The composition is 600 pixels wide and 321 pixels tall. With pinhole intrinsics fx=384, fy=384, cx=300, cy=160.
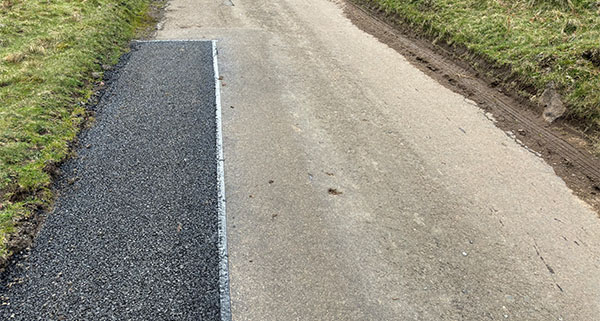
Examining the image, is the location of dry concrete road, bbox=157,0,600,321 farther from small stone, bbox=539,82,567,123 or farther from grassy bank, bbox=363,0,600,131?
grassy bank, bbox=363,0,600,131

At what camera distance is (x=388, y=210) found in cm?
516

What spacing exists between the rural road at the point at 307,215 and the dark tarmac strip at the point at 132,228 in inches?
0.7

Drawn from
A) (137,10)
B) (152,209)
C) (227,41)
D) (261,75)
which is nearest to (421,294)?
(152,209)

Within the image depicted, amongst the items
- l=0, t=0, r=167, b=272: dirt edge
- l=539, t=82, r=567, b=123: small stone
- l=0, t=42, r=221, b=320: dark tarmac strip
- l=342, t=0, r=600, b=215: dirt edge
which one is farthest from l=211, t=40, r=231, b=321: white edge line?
l=539, t=82, r=567, b=123: small stone

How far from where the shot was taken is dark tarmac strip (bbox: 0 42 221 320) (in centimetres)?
371

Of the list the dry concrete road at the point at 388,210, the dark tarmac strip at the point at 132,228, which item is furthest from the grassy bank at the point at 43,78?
the dry concrete road at the point at 388,210

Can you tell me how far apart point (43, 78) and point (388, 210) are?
6688 millimetres

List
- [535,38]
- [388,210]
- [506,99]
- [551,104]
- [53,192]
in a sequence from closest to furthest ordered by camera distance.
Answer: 1. [53,192]
2. [388,210]
3. [551,104]
4. [506,99]
5. [535,38]

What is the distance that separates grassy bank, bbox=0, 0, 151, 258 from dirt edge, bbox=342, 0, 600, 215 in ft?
23.6

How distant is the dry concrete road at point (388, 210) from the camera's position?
13.2 feet

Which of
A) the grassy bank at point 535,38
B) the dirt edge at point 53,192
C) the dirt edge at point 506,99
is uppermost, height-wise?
the grassy bank at point 535,38

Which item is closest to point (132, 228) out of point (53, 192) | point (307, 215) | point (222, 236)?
Answer: point (222, 236)

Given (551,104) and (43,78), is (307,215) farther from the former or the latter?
(43,78)

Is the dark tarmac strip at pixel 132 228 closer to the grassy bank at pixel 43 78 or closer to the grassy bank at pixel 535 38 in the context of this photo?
the grassy bank at pixel 43 78
